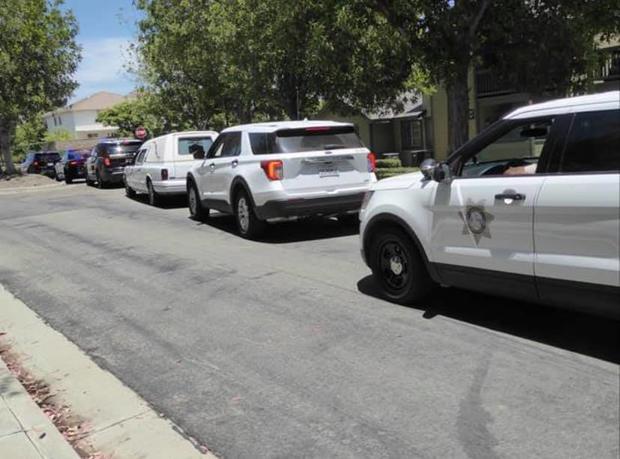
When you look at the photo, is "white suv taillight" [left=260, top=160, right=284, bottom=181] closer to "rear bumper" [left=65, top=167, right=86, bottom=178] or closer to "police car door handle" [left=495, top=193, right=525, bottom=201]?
"police car door handle" [left=495, top=193, right=525, bottom=201]

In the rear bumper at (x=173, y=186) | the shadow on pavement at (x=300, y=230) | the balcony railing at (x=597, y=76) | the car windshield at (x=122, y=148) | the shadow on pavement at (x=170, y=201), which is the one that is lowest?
the shadow on pavement at (x=300, y=230)

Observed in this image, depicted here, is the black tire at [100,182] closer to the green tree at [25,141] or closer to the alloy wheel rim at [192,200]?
the alloy wheel rim at [192,200]

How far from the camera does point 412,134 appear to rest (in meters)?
33.0

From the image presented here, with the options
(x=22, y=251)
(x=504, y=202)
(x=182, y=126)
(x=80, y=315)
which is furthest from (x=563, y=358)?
(x=182, y=126)

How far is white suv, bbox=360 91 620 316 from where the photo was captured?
4.34 m

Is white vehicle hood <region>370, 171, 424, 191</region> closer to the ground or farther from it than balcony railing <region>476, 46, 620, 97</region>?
closer to the ground

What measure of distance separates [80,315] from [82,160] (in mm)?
23225

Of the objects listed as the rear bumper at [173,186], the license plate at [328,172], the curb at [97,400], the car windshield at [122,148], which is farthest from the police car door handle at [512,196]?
the car windshield at [122,148]

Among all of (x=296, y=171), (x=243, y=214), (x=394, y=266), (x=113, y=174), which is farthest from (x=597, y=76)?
(x=394, y=266)

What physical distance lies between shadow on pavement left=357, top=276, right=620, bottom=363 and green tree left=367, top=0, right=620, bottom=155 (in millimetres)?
8340

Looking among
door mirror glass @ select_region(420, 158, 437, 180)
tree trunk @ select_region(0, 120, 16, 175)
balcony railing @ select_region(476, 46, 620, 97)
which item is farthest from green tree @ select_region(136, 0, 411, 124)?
door mirror glass @ select_region(420, 158, 437, 180)

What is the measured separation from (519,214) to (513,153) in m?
1.08

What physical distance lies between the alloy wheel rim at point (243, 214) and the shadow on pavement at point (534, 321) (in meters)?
4.24

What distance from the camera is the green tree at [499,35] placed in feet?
43.1
